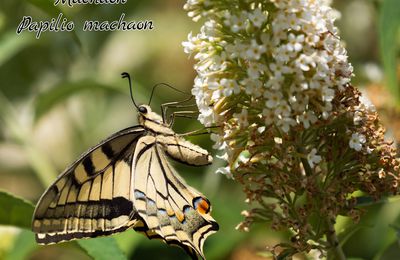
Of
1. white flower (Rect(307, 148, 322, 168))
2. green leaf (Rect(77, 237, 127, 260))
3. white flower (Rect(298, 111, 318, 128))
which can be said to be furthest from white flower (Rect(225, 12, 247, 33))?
green leaf (Rect(77, 237, 127, 260))

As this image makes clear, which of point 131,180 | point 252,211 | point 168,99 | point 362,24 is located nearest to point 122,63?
point 168,99

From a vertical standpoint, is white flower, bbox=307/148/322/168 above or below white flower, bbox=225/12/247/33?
below

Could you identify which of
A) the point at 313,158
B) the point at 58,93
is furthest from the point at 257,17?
the point at 58,93

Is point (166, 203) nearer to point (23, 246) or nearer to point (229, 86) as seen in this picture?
point (23, 246)

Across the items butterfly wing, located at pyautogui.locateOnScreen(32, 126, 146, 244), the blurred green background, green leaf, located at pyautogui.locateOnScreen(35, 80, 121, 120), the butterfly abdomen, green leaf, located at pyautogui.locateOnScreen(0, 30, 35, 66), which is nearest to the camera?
butterfly wing, located at pyautogui.locateOnScreen(32, 126, 146, 244)

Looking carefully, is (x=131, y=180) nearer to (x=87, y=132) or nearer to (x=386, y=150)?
(x=386, y=150)

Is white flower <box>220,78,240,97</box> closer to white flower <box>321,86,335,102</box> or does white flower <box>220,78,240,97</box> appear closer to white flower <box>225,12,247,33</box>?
white flower <box>225,12,247,33</box>

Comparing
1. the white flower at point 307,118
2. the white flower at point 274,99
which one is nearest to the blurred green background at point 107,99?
the white flower at point 307,118
